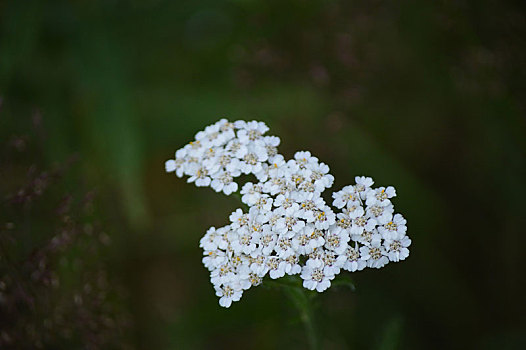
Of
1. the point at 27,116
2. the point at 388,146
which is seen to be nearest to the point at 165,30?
the point at 27,116

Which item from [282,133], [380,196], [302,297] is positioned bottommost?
[302,297]

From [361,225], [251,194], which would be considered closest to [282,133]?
[251,194]

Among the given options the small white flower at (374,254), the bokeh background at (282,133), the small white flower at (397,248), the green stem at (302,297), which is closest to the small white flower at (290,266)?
the green stem at (302,297)

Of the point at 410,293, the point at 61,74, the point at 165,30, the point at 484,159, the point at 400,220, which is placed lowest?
the point at 400,220

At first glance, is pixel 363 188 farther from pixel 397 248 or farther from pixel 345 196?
pixel 397 248

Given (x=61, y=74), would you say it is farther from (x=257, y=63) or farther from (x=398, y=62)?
(x=398, y=62)
